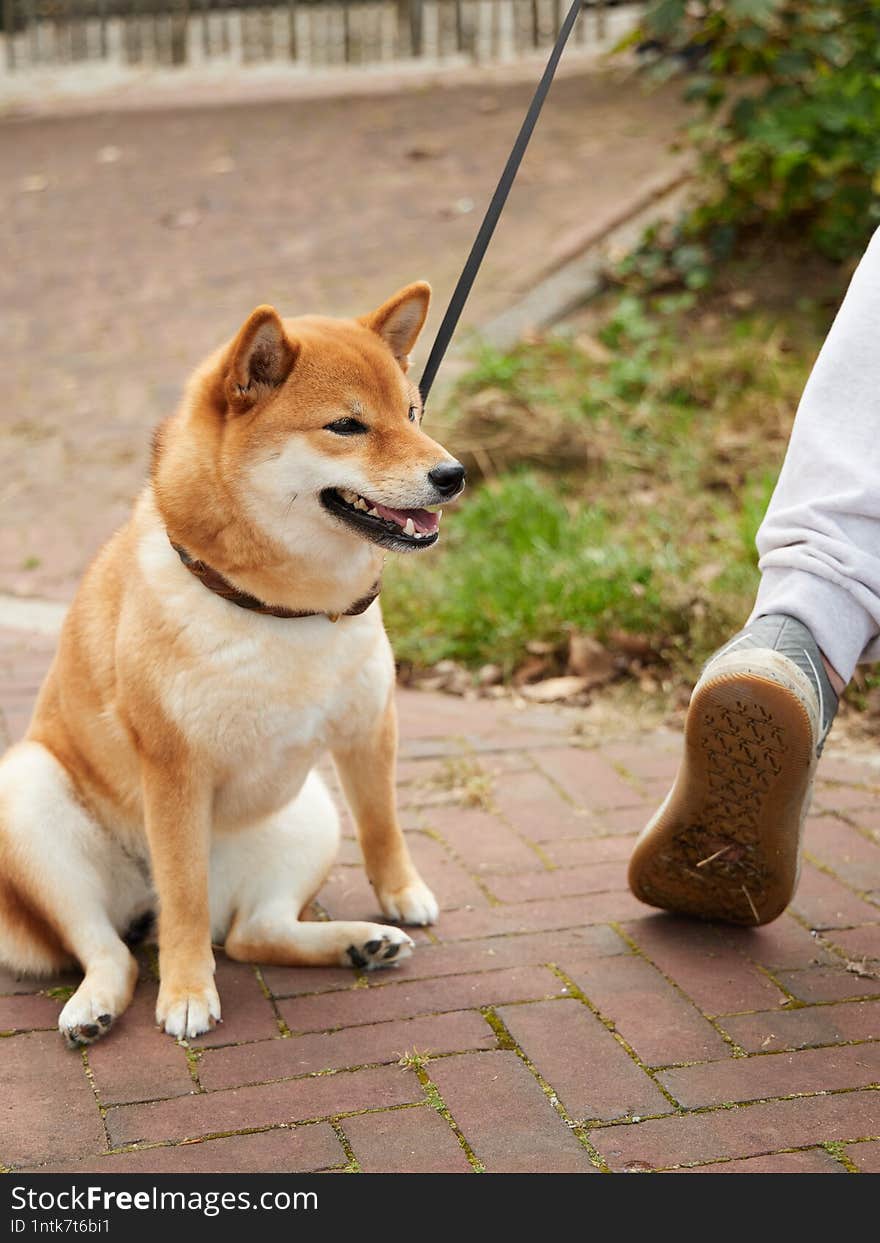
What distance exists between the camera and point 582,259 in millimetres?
7340

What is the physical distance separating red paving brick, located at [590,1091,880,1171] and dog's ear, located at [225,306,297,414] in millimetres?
1368

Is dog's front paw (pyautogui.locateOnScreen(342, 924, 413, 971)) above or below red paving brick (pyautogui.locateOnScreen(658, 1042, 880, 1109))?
below

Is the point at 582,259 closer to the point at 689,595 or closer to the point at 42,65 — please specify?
the point at 689,595

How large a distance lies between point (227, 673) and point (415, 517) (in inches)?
17.3

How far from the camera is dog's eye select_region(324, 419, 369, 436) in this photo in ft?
8.38

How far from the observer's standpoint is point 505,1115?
236cm

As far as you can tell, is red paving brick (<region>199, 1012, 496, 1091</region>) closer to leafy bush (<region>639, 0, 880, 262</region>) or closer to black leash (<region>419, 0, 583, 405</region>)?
black leash (<region>419, 0, 583, 405</region>)

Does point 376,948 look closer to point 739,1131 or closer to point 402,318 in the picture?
point 739,1131

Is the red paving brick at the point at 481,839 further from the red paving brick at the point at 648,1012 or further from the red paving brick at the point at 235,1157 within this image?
the red paving brick at the point at 235,1157

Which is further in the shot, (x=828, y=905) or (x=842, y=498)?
(x=828, y=905)

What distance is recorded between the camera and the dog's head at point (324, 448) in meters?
2.54

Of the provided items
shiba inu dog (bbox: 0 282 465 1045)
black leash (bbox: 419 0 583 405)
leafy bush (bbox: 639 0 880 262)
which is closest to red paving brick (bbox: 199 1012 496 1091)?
shiba inu dog (bbox: 0 282 465 1045)

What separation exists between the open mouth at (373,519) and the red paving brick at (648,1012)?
92cm

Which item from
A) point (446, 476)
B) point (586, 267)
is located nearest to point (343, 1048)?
point (446, 476)
